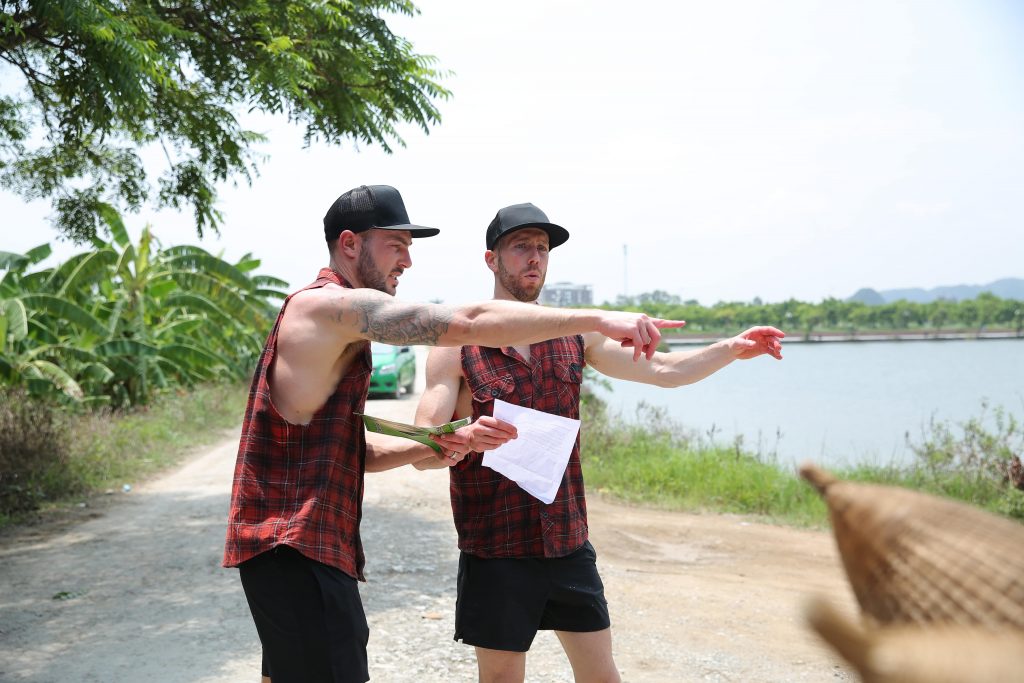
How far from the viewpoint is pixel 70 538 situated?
8492 millimetres

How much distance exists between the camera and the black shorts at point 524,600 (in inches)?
134

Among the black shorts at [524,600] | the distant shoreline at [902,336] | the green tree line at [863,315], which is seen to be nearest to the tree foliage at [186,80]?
the black shorts at [524,600]

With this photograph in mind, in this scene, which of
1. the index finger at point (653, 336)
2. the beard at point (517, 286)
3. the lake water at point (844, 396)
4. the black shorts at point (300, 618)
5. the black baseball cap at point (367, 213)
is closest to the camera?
the index finger at point (653, 336)

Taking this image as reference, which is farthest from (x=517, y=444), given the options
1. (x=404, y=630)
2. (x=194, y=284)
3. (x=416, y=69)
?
(x=194, y=284)

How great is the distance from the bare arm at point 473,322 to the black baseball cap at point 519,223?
108cm

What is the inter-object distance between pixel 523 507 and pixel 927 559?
100 inches

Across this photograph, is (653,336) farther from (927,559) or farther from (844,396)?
(844,396)

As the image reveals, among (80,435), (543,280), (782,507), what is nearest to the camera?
(543,280)

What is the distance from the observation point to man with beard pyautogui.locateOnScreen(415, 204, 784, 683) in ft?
11.3

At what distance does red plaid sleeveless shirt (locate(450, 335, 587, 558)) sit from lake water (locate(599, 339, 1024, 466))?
14.6ft

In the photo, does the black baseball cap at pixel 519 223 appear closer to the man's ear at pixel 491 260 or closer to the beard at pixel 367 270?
the man's ear at pixel 491 260

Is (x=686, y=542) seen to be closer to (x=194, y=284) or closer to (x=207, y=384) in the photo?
(x=194, y=284)

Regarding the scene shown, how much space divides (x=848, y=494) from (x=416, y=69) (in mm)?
7801

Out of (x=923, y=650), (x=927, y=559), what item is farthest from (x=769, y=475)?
(x=923, y=650)
